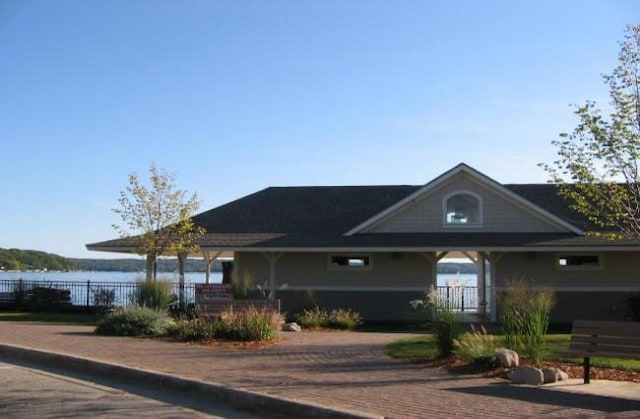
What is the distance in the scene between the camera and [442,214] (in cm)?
2447

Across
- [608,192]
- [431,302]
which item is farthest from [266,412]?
[608,192]

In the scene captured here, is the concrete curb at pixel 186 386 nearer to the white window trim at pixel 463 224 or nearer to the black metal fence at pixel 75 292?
the black metal fence at pixel 75 292

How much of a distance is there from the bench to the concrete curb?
12.8ft

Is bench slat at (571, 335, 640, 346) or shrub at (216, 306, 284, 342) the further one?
shrub at (216, 306, 284, 342)

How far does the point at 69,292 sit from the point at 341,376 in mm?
19306

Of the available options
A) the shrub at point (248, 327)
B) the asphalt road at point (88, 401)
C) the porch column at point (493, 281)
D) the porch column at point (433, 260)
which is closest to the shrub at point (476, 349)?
the asphalt road at point (88, 401)

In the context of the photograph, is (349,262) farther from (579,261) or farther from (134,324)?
(134,324)

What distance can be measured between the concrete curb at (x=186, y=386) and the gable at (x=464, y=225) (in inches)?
522

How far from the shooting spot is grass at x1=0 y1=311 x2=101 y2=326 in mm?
22059

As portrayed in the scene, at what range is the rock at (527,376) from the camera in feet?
33.2

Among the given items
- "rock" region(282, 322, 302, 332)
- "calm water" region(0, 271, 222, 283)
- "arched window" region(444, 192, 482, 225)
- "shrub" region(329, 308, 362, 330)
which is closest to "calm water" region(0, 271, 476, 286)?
"calm water" region(0, 271, 222, 283)

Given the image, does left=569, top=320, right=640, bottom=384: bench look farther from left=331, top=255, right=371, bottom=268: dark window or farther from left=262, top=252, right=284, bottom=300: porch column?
left=262, top=252, right=284, bottom=300: porch column

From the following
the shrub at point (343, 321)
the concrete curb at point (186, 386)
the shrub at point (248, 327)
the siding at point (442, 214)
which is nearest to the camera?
the concrete curb at point (186, 386)

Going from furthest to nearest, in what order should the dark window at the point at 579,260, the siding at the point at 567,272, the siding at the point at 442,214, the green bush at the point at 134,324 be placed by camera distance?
the siding at the point at 442,214 → the dark window at the point at 579,260 → the siding at the point at 567,272 → the green bush at the point at 134,324
